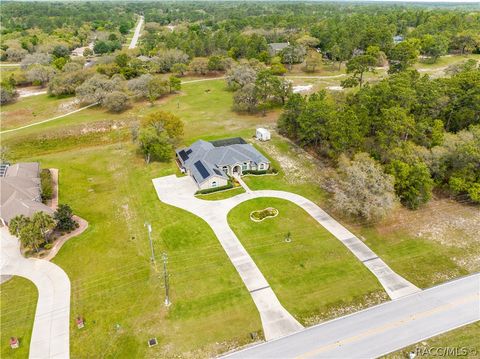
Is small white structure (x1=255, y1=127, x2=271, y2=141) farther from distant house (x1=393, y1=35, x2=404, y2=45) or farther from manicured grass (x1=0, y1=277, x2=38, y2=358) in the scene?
distant house (x1=393, y1=35, x2=404, y2=45)

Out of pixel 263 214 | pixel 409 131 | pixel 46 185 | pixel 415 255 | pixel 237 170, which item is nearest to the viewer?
pixel 415 255

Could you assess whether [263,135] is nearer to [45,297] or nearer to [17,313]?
[45,297]

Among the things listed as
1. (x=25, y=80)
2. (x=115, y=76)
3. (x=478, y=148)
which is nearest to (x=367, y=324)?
(x=478, y=148)

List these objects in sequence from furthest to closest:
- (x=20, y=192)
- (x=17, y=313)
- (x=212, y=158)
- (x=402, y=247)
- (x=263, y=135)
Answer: (x=263, y=135), (x=212, y=158), (x=20, y=192), (x=402, y=247), (x=17, y=313)

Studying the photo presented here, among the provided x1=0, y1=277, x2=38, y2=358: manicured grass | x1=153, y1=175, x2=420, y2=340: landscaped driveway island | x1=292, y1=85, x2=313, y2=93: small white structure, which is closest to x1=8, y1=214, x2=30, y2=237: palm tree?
x1=0, y1=277, x2=38, y2=358: manicured grass

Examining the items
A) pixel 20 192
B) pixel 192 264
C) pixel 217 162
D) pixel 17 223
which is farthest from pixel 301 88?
pixel 17 223

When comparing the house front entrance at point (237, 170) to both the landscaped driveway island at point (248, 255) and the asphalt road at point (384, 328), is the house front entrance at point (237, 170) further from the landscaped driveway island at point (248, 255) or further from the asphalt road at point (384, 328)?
the asphalt road at point (384, 328)

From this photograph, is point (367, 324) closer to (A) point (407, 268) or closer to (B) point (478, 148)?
(A) point (407, 268)
